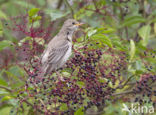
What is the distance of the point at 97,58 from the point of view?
465 centimetres

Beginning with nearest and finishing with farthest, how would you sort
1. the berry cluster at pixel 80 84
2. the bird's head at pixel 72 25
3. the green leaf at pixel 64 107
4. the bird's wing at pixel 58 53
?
1. the berry cluster at pixel 80 84
2. the green leaf at pixel 64 107
3. the bird's wing at pixel 58 53
4. the bird's head at pixel 72 25

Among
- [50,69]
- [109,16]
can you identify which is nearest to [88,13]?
[109,16]

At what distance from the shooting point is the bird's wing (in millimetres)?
5913

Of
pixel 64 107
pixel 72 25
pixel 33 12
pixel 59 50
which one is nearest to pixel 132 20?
pixel 72 25

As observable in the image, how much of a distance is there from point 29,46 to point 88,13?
79.0 inches

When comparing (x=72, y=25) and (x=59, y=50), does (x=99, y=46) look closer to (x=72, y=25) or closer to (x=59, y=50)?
(x=59, y=50)

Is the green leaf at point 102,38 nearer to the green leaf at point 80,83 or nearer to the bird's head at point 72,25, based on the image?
the green leaf at point 80,83

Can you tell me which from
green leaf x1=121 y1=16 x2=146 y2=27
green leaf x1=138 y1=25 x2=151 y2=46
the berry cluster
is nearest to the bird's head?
green leaf x1=121 y1=16 x2=146 y2=27

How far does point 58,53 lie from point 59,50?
8cm

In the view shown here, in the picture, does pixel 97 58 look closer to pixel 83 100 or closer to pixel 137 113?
pixel 83 100

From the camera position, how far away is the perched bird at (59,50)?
220 inches

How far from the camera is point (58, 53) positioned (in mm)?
6152

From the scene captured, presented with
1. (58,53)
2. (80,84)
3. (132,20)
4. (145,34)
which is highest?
(132,20)

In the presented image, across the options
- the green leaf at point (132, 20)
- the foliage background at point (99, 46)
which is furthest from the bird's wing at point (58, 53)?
the green leaf at point (132, 20)
